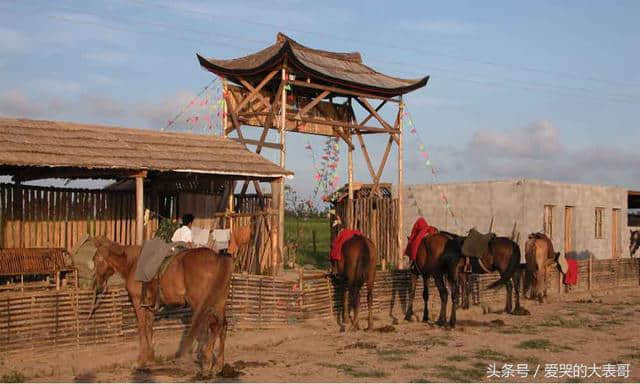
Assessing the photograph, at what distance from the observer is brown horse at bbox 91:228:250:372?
9.39 meters

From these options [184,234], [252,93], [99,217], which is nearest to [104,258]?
[184,234]

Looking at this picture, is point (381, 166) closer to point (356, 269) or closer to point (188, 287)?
point (356, 269)

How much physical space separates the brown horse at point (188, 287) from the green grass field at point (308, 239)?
1326 cm

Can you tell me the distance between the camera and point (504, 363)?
10.5 m

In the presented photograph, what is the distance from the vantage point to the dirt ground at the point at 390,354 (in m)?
9.52

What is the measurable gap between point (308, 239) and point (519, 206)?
16.6 m

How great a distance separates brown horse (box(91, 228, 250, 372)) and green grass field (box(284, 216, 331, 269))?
43.5 ft

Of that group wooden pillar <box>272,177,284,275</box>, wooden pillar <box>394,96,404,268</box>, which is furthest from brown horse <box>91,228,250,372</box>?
wooden pillar <box>394,96,404,268</box>

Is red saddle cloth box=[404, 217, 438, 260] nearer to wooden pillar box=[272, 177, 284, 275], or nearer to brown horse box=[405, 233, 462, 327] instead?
brown horse box=[405, 233, 462, 327]

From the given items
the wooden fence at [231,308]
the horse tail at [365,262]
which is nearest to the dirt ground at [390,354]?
the wooden fence at [231,308]

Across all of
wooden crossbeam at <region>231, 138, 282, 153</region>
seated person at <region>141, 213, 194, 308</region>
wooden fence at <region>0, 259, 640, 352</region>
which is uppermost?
A: wooden crossbeam at <region>231, 138, 282, 153</region>

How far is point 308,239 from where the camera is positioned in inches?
1422

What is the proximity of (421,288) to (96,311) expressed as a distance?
8.05 m

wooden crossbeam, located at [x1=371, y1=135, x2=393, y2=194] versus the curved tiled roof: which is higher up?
the curved tiled roof
